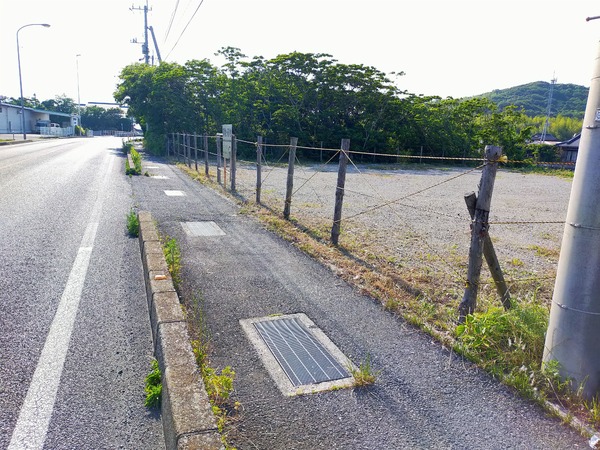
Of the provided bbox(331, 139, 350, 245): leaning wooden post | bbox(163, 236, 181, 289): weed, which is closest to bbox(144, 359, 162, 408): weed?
bbox(163, 236, 181, 289): weed

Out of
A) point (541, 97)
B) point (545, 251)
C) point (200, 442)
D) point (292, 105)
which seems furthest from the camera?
point (541, 97)

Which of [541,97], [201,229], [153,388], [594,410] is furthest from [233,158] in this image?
[541,97]

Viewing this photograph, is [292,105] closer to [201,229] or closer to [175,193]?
[175,193]

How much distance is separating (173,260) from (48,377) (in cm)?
222

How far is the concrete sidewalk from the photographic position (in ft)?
7.89

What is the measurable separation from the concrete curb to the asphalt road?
0.56 feet

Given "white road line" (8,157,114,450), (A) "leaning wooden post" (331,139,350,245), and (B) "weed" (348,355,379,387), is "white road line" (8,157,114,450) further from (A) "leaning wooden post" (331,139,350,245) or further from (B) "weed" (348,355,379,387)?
(A) "leaning wooden post" (331,139,350,245)

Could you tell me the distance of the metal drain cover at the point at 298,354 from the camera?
2.91 m

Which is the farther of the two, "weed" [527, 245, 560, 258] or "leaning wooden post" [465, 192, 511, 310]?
"weed" [527, 245, 560, 258]

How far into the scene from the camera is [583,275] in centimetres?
260

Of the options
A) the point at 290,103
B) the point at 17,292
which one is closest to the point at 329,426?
the point at 17,292

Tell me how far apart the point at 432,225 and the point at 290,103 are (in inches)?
875

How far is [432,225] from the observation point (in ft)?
27.9

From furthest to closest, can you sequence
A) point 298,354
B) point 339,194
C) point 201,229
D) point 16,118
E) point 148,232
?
point 16,118 → point 201,229 → point 339,194 → point 148,232 → point 298,354
